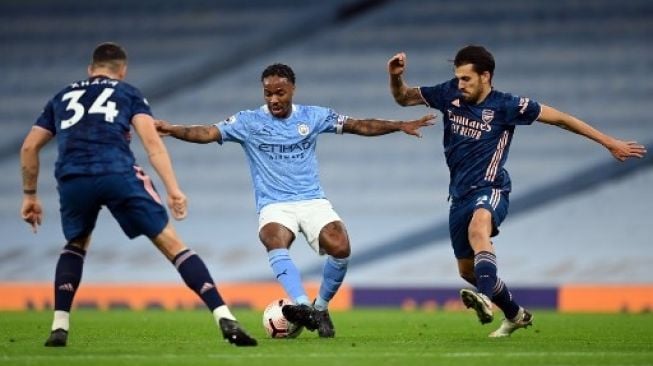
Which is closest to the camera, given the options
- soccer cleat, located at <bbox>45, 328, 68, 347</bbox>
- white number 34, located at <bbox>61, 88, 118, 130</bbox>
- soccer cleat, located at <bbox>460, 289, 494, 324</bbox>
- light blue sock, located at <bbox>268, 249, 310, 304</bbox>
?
white number 34, located at <bbox>61, 88, 118, 130</bbox>

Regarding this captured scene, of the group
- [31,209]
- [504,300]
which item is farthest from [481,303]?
[31,209]

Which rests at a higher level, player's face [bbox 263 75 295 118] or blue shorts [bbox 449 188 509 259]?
player's face [bbox 263 75 295 118]

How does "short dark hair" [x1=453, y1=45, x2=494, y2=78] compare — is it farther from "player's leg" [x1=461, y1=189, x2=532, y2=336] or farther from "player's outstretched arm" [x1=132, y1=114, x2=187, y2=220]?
"player's outstretched arm" [x1=132, y1=114, x2=187, y2=220]

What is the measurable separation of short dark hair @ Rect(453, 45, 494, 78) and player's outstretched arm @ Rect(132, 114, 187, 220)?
2603 mm

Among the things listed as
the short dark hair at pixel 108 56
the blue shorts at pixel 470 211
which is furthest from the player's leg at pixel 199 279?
the blue shorts at pixel 470 211

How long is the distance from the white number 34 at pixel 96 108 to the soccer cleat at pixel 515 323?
3.39 m

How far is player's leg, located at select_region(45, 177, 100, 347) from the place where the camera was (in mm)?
8156

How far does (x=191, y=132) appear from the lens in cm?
999

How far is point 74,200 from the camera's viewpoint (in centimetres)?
818

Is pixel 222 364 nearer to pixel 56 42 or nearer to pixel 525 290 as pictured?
pixel 525 290

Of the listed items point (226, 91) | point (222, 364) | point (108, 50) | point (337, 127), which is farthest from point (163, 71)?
point (222, 364)

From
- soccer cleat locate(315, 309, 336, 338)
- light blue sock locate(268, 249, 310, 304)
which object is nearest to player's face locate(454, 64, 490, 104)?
light blue sock locate(268, 249, 310, 304)

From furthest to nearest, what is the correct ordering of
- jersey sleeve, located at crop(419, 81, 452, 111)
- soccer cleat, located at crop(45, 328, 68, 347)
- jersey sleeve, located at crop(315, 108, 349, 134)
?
jersey sleeve, located at crop(315, 108, 349, 134), jersey sleeve, located at crop(419, 81, 452, 111), soccer cleat, located at crop(45, 328, 68, 347)

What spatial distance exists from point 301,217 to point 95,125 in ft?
7.74
